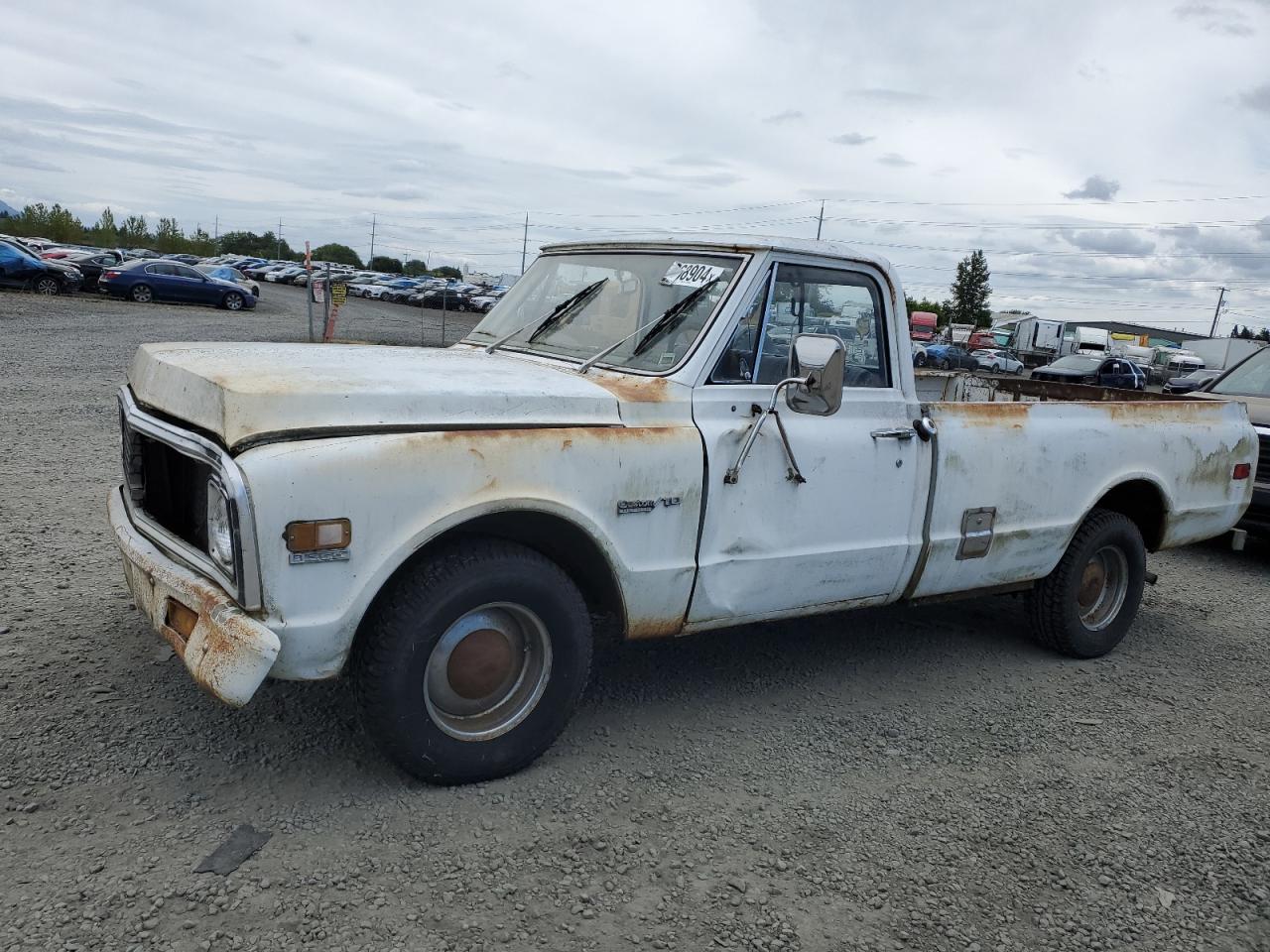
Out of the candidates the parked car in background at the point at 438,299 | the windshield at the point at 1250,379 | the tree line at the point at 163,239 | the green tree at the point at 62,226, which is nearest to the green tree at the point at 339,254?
the tree line at the point at 163,239

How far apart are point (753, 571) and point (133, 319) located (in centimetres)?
2265

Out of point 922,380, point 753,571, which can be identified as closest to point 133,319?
point 922,380

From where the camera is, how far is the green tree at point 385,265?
325 ft

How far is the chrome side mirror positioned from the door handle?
0.50m

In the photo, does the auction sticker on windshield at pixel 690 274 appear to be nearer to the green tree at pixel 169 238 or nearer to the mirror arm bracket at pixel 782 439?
the mirror arm bracket at pixel 782 439

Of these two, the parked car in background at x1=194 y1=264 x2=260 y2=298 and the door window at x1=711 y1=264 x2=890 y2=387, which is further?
the parked car in background at x1=194 y1=264 x2=260 y2=298

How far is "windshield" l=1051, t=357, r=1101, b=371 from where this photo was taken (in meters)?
29.7

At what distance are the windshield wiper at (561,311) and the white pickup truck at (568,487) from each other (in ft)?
0.06

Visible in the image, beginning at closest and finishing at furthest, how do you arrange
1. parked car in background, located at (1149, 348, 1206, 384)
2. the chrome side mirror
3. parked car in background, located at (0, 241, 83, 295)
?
the chrome side mirror → parked car in background, located at (0, 241, 83, 295) → parked car in background, located at (1149, 348, 1206, 384)

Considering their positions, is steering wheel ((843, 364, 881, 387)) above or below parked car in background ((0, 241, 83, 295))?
above

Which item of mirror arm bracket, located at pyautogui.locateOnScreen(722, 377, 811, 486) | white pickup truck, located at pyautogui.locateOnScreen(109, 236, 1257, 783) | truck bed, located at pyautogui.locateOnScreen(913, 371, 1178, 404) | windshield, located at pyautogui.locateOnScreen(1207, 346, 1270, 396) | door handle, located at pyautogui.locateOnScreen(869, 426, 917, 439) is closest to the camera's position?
white pickup truck, located at pyautogui.locateOnScreen(109, 236, 1257, 783)

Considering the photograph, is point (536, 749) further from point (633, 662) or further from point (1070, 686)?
point (1070, 686)

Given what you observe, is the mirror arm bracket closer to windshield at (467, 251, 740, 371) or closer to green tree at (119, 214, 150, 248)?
windshield at (467, 251, 740, 371)

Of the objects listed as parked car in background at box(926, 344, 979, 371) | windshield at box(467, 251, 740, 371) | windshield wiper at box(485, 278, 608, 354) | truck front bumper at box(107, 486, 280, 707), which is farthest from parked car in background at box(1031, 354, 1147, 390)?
truck front bumper at box(107, 486, 280, 707)
